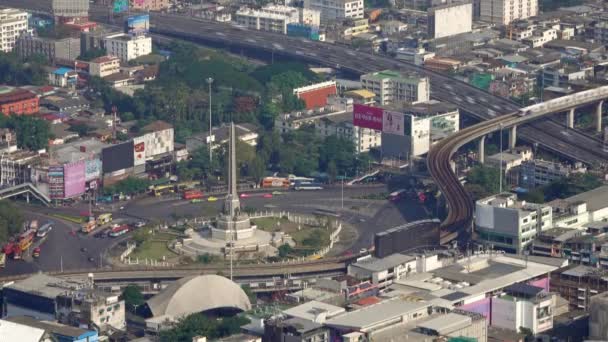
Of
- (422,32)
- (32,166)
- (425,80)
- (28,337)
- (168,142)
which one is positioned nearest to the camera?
(28,337)

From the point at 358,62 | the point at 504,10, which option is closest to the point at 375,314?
the point at 358,62

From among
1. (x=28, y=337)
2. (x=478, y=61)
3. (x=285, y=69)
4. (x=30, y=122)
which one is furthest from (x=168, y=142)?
(x=28, y=337)

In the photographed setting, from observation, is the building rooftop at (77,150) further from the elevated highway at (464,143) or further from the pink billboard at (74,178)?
the elevated highway at (464,143)

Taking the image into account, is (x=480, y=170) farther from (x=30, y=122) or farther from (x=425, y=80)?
(x=30, y=122)

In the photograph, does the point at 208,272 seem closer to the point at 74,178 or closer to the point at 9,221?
the point at 9,221

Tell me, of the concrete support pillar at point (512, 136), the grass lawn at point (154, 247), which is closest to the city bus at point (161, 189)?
the grass lawn at point (154, 247)

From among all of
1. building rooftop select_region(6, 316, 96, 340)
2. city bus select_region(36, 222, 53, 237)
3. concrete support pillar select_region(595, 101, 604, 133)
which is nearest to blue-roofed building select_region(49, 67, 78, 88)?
city bus select_region(36, 222, 53, 237)
